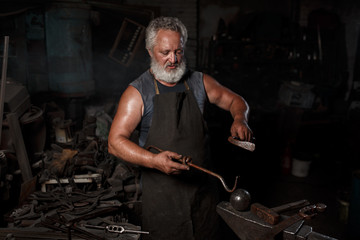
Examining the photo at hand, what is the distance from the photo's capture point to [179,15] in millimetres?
6262

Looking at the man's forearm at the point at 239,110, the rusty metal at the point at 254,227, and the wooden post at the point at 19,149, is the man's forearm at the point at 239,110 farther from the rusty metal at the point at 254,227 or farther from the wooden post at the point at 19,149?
the wooden post at the point at 19,149

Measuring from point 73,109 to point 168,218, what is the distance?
365cm

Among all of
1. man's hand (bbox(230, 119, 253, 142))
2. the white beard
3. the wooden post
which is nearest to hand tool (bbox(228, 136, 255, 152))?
man's hand (bbox(230, 119, 253, 142))

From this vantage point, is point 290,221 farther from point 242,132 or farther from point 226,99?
point 226,99

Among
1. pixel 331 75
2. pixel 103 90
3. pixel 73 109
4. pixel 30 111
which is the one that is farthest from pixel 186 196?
pixel 331 75

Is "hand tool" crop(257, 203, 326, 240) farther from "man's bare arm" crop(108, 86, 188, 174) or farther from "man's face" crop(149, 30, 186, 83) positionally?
"man's face" crop(149, 30, 186, 83)

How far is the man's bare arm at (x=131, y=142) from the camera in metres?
1.99

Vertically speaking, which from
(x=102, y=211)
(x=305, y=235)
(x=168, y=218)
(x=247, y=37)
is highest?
(x=247, y=37)

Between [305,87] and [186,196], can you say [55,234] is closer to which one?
[186,196]

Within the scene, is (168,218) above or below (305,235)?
below

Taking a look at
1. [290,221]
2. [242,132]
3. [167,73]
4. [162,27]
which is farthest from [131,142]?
[290,221]

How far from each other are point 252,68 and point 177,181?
4.91m

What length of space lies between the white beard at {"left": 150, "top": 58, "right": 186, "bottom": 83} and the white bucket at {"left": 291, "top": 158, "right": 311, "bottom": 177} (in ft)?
13.5

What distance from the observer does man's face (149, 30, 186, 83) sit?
94.4 inches
